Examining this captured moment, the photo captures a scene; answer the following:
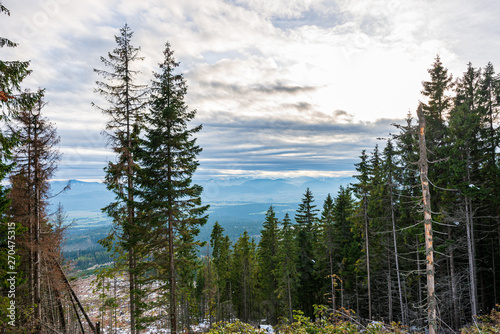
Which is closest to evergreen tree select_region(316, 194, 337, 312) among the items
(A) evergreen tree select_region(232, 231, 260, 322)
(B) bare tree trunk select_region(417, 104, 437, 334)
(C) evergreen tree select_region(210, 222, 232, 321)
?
(A) evergreen tree select_region(232, 231, 260, 322)

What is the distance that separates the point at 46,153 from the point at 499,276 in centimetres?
3403

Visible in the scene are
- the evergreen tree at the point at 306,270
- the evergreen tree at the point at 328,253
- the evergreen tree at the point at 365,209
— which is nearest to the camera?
the evergreen tree at the point at 365,209

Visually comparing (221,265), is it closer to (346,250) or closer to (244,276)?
(244,276)

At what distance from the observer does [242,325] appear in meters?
9.61

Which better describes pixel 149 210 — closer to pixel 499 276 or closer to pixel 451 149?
pixel 451 149

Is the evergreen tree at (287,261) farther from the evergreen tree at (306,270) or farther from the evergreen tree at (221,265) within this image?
the evergreen tree at (221,265)

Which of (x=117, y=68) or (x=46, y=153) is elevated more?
(x=117, y=68)

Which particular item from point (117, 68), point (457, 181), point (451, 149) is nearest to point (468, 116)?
point (451, 149)

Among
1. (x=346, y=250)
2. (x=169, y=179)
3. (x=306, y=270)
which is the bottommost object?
(x=306, y=270)

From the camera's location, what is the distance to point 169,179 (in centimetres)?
1255

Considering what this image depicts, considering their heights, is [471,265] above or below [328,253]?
above

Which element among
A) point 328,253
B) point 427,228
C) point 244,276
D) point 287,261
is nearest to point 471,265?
point 427,228

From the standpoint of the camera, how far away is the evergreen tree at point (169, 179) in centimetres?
1229

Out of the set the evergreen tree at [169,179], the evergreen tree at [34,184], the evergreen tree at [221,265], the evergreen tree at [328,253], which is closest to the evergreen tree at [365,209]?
the evergreen tree at [328,253]
